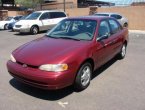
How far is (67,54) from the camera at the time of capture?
5086mm

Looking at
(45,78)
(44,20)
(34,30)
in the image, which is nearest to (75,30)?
(45,78)

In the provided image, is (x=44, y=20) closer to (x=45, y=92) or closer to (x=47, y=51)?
(x=47, y=51)

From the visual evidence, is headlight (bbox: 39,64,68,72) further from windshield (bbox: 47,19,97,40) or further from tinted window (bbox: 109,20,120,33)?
tinted window (bbox: 109,20,120,33)

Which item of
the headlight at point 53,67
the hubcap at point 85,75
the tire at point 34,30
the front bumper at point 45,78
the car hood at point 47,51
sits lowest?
the tire at point 34,30

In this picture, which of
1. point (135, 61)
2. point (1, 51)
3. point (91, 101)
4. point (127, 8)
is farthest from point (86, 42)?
point (127, 8)

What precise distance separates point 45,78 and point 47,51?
2.72 ft

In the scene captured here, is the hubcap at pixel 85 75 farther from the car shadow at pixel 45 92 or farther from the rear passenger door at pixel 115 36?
the rear passenger door at pixel 115 36

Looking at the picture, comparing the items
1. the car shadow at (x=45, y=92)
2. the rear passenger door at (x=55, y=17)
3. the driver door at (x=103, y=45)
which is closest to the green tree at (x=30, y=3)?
the rear passenger door at (x=55, y=17)

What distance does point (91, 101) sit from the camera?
4902 mm

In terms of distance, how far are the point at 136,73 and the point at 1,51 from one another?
598cm

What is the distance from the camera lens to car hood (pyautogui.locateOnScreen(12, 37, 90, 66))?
4953 millimetres

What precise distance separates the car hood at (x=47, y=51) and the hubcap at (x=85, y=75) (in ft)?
1.70

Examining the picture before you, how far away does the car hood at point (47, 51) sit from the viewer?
16.3ft

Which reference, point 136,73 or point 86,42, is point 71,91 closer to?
point 86,42
